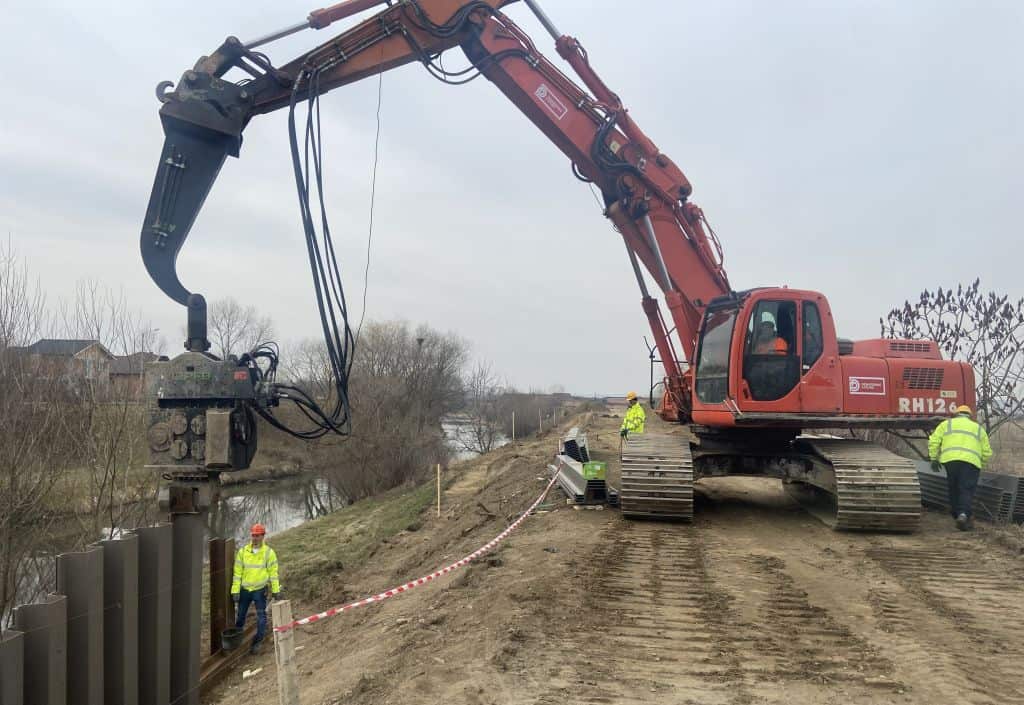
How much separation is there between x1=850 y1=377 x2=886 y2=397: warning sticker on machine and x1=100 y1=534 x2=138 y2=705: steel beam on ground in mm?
7663

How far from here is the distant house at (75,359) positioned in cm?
1180

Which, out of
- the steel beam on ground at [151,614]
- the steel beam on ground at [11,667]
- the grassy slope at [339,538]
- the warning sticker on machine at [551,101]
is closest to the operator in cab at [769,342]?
the warning sticker on machine at [551,101]

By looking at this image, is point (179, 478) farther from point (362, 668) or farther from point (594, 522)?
point (594, 522)

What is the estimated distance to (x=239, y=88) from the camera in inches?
255

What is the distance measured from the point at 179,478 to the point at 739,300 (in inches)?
253

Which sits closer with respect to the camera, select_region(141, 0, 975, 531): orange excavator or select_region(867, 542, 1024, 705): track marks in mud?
select_region(867, 542, 1024, 705): track marks in mud

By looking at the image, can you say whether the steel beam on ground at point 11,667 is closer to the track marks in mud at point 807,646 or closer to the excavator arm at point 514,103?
the excavator arm at point 514,103

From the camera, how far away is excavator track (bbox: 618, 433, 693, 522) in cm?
790

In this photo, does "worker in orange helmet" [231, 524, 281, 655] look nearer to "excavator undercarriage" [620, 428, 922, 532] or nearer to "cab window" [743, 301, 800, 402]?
"excavator undercarriage" [620, 428, 922, 532]

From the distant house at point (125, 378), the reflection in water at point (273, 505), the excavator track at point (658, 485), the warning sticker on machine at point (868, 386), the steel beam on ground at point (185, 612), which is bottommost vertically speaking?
the reflection in water at point (273, 505)

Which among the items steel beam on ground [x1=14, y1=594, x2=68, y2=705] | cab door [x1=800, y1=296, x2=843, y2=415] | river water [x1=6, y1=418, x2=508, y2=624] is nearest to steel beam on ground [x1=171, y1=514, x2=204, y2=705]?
steel beam on ground [x1=14, y1=594, x2=68, y2=705]

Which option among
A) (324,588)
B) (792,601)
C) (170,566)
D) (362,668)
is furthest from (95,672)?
(324,588)

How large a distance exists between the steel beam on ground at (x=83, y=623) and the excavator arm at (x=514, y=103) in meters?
2.41

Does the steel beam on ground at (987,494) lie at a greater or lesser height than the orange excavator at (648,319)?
lesser
